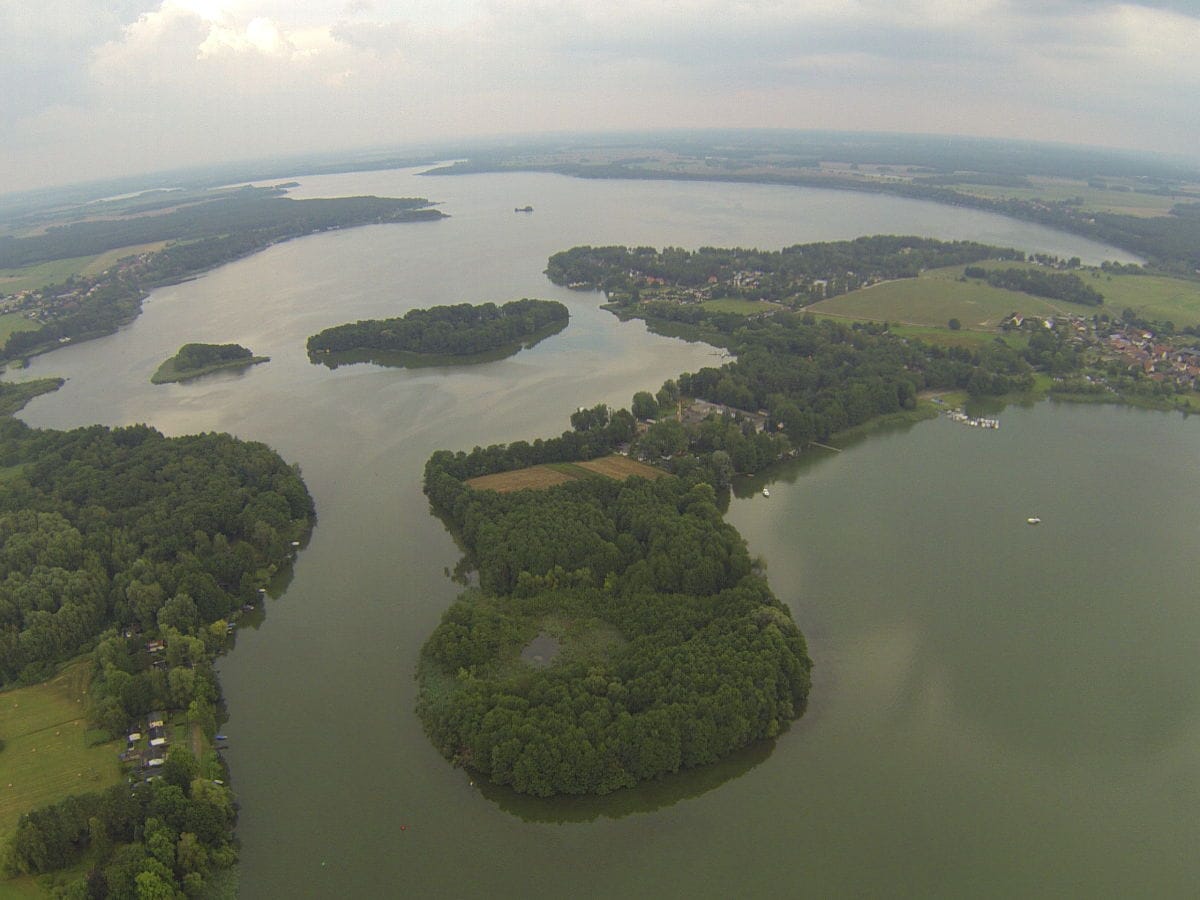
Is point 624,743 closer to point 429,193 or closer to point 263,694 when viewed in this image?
point 263,694

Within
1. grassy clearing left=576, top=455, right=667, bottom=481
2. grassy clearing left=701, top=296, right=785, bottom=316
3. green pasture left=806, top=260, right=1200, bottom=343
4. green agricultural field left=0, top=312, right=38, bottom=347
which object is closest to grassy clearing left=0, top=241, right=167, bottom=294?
green agricultural field left=0, top=312, right=38, bottom=347

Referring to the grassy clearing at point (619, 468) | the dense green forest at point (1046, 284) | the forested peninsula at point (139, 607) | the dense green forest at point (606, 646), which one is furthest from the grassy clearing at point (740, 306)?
the forested peninsula at point (139, 607)

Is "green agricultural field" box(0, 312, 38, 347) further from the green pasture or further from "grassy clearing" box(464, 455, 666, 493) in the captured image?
the green pasture

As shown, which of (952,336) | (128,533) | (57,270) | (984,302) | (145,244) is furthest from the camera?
(145,244)

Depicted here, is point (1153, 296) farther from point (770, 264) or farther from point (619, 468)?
point (619, 468)

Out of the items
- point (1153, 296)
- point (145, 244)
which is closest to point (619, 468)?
point (1153, 296)

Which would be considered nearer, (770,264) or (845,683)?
(845,683)

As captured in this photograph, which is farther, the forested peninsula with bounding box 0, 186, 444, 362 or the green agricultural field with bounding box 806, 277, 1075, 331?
the forested peninsula with bounding box 0, 186, 444, 362
